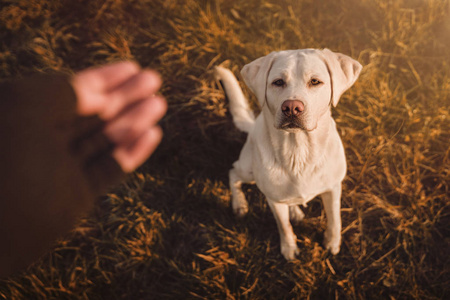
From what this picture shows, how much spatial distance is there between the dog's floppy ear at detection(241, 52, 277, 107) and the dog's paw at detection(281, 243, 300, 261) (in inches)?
54.2

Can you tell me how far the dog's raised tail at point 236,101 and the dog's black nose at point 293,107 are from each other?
4.01 feet

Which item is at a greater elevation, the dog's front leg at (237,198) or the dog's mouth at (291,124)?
the dog's mouth at (291,124)

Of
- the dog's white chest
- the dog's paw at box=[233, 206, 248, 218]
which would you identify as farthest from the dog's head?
the dog's paw at box=[233, 206, 248, 218]

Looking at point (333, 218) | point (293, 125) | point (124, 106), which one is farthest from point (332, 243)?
point (124, 106)

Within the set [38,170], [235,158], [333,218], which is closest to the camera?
[38,170]

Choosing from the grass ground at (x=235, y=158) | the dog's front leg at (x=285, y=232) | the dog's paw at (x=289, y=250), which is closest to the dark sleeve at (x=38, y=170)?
the dog's front leg at (x=285, y=232)

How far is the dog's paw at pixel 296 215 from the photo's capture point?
120 inches

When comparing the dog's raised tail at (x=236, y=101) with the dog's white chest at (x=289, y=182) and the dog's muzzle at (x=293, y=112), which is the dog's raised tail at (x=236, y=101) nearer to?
the dog's white chest at (x=289, y=182)

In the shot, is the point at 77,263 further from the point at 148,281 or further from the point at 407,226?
the point at 407,226

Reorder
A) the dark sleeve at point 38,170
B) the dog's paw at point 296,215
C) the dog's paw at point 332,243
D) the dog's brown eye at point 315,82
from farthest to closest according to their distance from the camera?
the dog's paw at point 296,215 < the dog's paw at point 332,243 < the dog's brown eye at point 315,82 < the dark sleeve at point 38,170

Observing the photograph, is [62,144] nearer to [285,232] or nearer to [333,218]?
[285,232]

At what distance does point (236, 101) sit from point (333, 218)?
1367 millimetres

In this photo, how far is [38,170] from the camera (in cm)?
162

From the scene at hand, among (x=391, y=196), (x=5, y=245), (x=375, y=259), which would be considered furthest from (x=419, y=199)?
(x=5, y=245)
